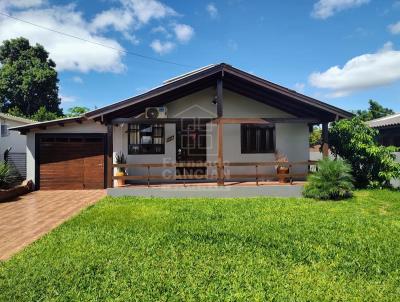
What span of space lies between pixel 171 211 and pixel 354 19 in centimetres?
1130

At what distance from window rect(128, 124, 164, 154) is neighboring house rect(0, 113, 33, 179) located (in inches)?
257

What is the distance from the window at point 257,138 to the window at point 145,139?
3.56 meters

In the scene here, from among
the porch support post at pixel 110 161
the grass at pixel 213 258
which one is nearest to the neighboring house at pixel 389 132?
the grass at pixel 213 258

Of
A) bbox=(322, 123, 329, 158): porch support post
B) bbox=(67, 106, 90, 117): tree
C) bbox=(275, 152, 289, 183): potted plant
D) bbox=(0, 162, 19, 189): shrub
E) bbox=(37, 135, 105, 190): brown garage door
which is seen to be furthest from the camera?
bbox=(67, 106, 90, 117): tree

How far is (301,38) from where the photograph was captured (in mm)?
13555

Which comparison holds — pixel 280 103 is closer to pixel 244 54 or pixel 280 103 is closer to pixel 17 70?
pixel 244 54

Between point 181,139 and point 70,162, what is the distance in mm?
5148

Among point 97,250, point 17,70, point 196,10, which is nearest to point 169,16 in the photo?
point 196,10

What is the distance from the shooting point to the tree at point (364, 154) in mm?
11336

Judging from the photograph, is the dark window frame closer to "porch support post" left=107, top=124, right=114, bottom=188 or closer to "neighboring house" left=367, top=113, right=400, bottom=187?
"porch support post" left=107, top=124, right=114, bottom=188

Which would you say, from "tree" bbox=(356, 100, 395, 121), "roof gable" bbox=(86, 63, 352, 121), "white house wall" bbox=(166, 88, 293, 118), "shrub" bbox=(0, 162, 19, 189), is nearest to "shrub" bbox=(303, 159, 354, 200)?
"roof gable" bbox=(86, 63, 352, 121)

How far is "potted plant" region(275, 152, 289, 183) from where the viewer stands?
415 inches

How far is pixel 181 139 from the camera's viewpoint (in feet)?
40.1

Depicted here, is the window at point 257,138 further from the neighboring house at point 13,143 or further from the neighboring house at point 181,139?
the neighboring house at point 13,143
